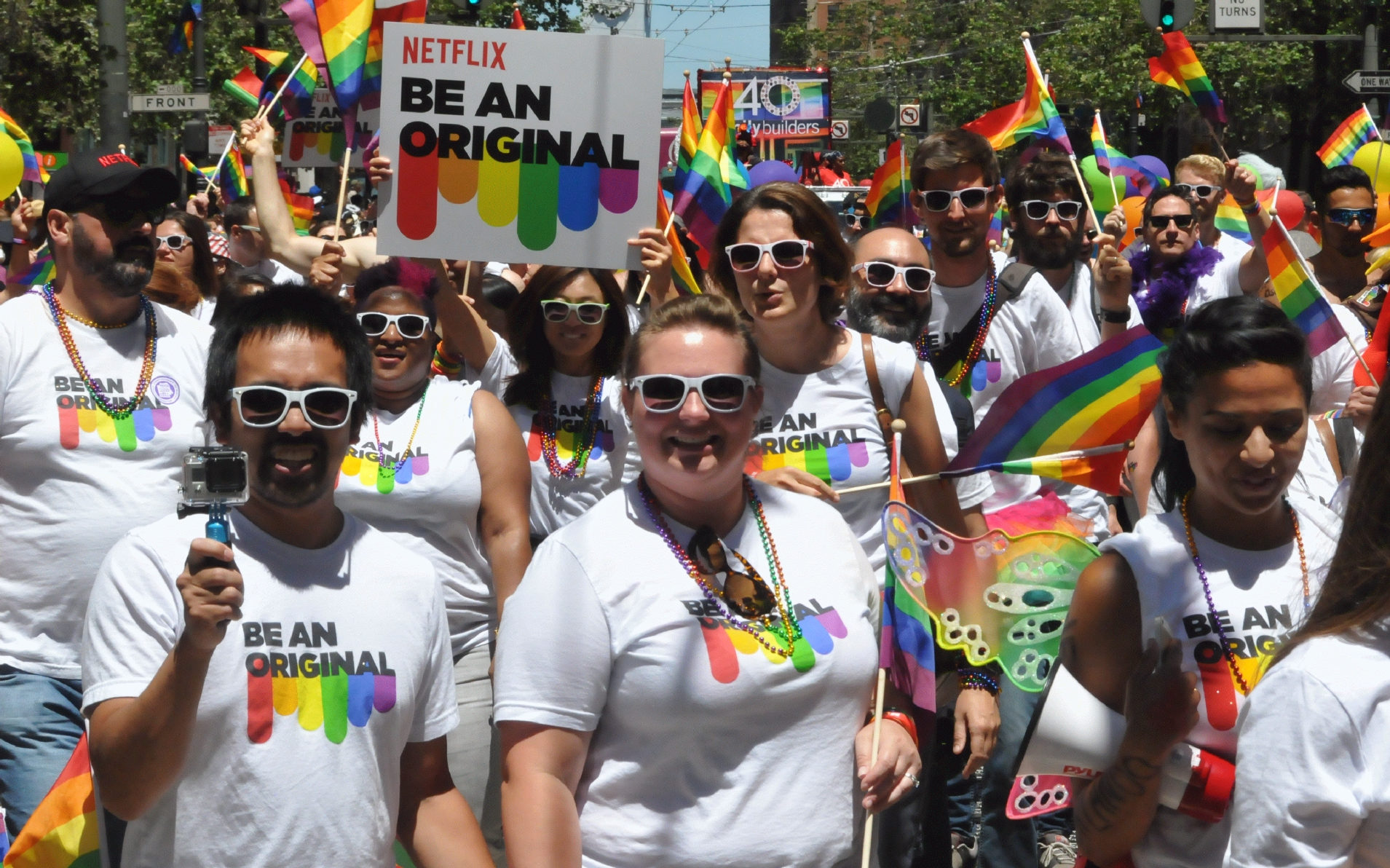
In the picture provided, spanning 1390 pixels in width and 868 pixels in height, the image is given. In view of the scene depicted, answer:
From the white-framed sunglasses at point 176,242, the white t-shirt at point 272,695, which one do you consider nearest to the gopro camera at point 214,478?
the white t-shirt at point 272,695

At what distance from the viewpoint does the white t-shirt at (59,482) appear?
426 centimetres

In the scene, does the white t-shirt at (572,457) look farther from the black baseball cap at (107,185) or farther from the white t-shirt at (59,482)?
the black baseball cap at (107,185)

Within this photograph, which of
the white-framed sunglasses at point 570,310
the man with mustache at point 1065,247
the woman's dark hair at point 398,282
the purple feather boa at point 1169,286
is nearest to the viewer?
the woman's dark hair at point 398,282

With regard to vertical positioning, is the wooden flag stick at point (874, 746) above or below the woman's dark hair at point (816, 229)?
below

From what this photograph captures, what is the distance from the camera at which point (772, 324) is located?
438 cm

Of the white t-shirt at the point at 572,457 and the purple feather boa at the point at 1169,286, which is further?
the purple feather boa at the point at 1169,286

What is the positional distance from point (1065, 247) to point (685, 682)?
4.12 m

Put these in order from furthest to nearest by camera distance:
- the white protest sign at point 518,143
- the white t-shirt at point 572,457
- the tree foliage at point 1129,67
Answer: the tree foliage at point 1129,67 < the white protest sign at point 518,143 < the white t-shirt at point 572,457

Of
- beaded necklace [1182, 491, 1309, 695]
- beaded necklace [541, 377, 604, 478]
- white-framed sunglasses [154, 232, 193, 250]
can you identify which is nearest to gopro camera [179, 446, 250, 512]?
beaded necklace [1182, 491, 1309, 695]

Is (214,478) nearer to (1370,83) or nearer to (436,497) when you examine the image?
(436,497)

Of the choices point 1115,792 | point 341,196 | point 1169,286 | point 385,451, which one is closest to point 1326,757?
point 1115,792

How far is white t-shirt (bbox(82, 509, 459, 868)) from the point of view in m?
2.74

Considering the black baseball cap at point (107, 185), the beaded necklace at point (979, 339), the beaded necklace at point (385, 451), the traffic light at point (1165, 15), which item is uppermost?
the traffic light at point (1165, 15)

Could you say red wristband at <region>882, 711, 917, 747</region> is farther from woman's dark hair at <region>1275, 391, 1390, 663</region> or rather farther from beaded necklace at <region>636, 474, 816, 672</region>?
woman's dark hair at <region>1275, 391, 1390, 663</region>
